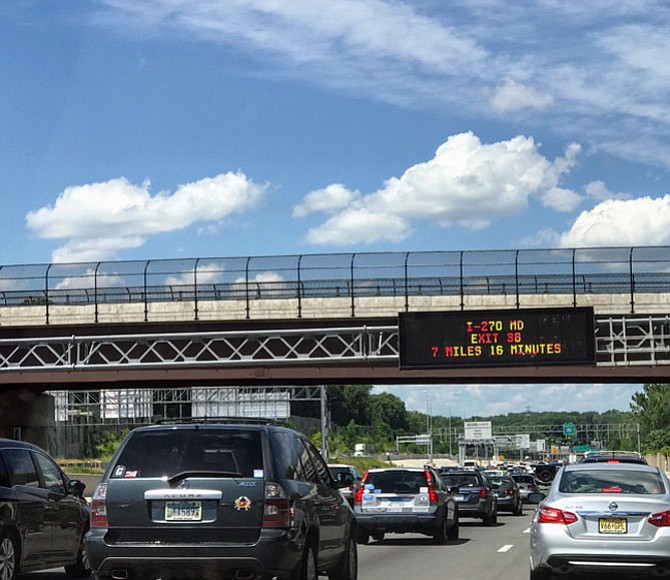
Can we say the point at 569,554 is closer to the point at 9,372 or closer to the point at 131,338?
the point at 131,338

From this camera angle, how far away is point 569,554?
48.1 ft

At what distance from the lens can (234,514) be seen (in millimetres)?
12383

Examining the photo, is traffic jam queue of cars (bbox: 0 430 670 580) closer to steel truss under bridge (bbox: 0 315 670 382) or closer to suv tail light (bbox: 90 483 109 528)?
suv tail light (bbox: 90 483 109 528)

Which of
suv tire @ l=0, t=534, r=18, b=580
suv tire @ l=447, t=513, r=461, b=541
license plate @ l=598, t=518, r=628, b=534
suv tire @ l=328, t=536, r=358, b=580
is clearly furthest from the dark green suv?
suv tire @ l=447, t=513, r=461, b=541

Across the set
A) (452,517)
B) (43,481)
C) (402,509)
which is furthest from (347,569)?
(452,517)

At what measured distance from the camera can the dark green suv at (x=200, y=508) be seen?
40.6ft

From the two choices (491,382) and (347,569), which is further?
(491,382)

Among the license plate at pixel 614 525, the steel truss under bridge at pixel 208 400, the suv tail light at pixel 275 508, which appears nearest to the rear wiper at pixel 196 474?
the suv tail light at pixel 275 508

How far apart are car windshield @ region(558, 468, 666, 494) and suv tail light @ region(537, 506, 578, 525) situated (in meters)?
0.45

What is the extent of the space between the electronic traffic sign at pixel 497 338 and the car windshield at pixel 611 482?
1105 inches

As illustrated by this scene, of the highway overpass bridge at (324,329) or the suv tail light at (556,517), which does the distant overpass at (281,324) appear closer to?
the highway overpass bridge at (324,329)

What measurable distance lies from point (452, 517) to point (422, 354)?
1778 centimetres

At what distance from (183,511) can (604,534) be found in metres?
5.03

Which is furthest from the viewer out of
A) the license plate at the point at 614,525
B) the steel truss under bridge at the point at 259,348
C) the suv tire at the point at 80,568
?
the steel truss under bridge at the point at 259,348
